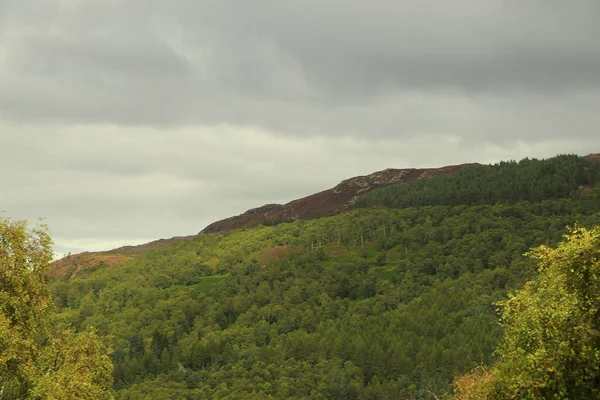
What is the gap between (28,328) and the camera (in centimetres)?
3391

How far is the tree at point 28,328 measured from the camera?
3128cm

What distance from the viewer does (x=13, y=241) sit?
33.1 meters

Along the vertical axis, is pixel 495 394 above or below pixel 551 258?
below

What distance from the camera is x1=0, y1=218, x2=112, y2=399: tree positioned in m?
31.3

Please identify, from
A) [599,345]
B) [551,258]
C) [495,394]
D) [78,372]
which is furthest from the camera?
[78,372]

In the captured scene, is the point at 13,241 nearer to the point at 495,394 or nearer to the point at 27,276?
the point at 27,276

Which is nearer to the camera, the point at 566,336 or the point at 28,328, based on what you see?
the point at 566,336

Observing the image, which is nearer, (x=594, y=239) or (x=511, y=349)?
(x=594, y=239)

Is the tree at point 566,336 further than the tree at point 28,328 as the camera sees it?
No

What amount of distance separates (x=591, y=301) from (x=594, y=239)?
91.9 inches

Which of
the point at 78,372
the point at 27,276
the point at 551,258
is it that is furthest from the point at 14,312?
the point at 551,258

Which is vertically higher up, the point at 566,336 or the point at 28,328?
the point at 28,328

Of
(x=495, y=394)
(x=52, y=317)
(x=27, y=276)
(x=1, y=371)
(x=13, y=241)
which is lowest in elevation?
(x=495, y=394)

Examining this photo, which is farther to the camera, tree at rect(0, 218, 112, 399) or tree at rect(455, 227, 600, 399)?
tree at rect(0, 218, 112, 399)
